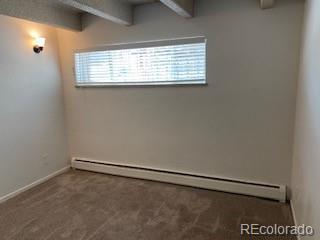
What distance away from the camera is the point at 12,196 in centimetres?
304

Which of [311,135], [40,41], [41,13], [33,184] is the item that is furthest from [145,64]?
[33,184]

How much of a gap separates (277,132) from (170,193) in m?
1.49

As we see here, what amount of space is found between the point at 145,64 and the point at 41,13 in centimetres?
139

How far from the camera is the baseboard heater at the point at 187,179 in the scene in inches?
110

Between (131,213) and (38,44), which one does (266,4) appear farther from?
(38,44)

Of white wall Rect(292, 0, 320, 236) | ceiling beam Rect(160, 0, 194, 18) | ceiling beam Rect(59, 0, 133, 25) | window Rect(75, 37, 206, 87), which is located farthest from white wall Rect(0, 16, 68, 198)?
white wall Rect(292, 0, 320, 236)

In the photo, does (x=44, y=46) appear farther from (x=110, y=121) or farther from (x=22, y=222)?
(x=22, y=222)

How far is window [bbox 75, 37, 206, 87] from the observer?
2986mm

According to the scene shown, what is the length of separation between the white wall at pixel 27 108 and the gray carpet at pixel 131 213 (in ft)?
1.21

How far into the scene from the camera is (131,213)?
8.55 feet

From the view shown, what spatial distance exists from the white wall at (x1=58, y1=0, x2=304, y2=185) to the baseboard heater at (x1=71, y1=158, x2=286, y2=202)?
87 mm

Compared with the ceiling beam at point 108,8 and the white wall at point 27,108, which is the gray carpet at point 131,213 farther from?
the ceiling beam at point 108,8

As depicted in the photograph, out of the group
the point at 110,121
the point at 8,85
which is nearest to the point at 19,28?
the point at 8,85

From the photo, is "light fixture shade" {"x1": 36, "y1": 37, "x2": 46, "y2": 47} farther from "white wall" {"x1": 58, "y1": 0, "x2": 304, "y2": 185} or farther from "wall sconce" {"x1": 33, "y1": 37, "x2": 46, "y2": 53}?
"white wall" {"x1": 58, "y1": 0, "x2": 304, "y2": 185}
